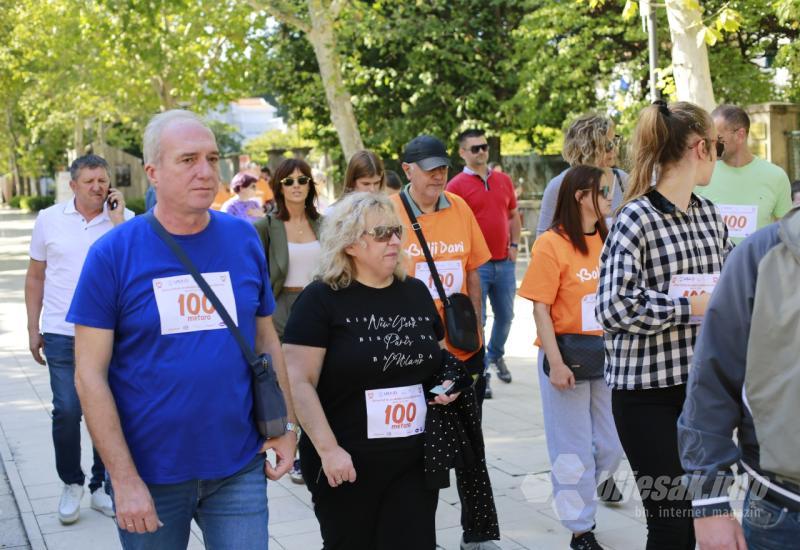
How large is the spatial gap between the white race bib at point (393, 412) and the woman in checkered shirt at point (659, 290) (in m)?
0.76

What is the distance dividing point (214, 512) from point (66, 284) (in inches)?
118

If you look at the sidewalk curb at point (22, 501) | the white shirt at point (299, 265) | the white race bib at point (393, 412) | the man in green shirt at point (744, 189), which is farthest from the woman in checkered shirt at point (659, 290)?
the sidewalk curb at point (22, 501)

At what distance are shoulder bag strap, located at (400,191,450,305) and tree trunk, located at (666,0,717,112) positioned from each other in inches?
224

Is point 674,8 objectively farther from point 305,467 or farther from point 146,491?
point 146,491

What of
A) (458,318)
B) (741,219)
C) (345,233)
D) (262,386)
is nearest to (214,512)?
(262,386)

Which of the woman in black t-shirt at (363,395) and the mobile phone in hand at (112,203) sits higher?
the mobile phone in hand at (112,203)

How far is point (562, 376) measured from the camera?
5.08 m

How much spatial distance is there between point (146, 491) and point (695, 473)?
162 cm

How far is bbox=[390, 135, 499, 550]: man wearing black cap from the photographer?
5484 millimetres

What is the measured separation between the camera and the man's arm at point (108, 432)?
3.19 meters

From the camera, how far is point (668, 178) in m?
3.87

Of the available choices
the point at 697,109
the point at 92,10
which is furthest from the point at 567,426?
the point at 92,10

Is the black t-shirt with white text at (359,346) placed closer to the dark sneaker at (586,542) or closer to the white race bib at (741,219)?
the dark sneaker at (586,542)

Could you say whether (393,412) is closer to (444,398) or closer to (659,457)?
(444,398)
